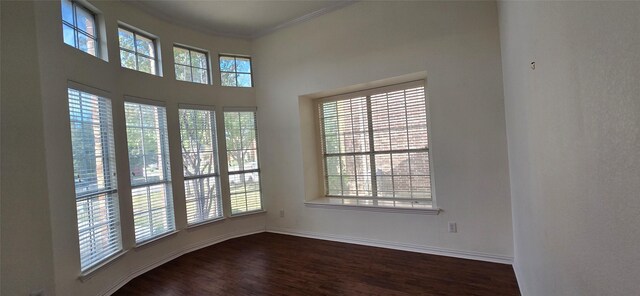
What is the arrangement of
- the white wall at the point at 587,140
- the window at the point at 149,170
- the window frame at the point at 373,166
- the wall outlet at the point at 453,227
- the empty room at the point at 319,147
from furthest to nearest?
the window frame at the point at 373,166
the window at the point at 149,170
the wall outlet at the point at 453,227
the empty room at the point at 319,147
the white wall at the point at 587,140

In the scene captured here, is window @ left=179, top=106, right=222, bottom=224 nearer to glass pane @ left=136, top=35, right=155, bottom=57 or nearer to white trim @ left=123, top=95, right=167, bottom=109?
white trim @ left=123, top=95, right=167, bottom=109

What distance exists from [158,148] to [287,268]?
7.18 ft

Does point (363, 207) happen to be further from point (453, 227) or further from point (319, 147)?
point (319, 147)

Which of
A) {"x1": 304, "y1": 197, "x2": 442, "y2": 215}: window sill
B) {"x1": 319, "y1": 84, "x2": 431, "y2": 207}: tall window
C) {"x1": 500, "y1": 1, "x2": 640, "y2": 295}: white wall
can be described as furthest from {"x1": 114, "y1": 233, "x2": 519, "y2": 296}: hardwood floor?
{"x1": 500, "y1": 1, "x2": 640, "y2": 295}: white wall

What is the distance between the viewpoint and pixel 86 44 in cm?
281

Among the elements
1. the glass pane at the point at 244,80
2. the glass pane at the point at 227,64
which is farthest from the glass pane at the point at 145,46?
the glass pane at the point at 244,80

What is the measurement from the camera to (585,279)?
2.71 feet

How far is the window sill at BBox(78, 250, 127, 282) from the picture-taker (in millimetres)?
2495

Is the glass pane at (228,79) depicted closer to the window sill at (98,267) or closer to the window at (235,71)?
the window at (235,71)

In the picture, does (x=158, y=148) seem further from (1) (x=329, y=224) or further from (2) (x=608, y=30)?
(2) (x=608, y=30)

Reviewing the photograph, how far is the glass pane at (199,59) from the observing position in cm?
420

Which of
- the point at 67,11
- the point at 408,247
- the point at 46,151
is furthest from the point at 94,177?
the point at 408,247

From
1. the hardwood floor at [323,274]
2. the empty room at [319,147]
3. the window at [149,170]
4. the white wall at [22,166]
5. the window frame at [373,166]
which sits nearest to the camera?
the empty room at [319,147]

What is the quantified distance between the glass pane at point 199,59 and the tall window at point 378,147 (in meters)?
1.87
